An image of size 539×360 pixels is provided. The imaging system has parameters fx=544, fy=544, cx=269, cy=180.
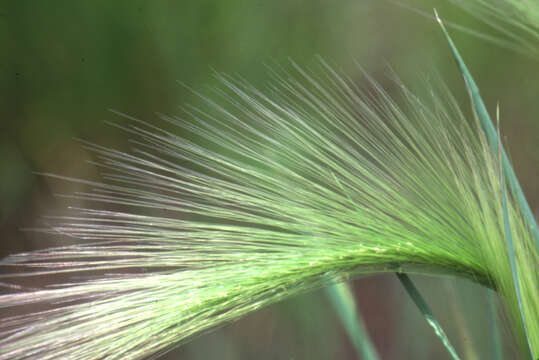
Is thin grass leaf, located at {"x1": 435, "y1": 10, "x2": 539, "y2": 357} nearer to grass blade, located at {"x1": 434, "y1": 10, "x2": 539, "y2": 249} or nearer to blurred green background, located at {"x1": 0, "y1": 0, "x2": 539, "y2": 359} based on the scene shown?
grass blade, located at {"x1": 434, "y1": 10, "x2": 539, "y2": 249}

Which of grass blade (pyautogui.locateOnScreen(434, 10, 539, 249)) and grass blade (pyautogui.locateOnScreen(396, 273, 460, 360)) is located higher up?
grass blade (pyautogui.locateOnScreen(434, 10, 539, 249))

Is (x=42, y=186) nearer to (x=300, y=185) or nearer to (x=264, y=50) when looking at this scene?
(x=264, y=50)

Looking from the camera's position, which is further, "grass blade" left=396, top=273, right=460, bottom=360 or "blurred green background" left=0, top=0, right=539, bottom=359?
"blurred green background" left=0, top=0, right=539, bottom=359

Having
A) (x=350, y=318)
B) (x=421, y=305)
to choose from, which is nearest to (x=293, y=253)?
(x=421, y=305)

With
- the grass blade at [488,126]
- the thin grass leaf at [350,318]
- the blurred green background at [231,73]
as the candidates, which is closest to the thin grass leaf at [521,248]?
the grass blade at [488,126]

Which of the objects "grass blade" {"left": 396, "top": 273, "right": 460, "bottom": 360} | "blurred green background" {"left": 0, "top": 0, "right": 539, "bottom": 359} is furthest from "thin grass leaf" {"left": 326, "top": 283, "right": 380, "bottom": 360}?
"grass blade" {"left": 396, "top": 273, "right": 460, "bottom": 360}

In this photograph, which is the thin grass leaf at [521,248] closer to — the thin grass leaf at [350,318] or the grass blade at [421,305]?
the grass blade at [421,305]

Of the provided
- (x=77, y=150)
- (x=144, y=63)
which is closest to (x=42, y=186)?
(x=77, y=150)

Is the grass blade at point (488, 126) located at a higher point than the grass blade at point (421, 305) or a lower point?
higher

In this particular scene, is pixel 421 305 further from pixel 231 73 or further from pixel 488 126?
pixel 231 73
